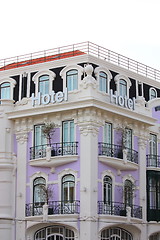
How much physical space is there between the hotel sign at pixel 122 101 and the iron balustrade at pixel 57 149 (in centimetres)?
409

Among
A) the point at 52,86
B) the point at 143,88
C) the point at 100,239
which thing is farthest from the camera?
the point at 143,88

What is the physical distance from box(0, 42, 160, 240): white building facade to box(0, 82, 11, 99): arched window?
0.07 m

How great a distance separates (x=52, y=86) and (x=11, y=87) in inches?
140

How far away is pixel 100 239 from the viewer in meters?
42.8

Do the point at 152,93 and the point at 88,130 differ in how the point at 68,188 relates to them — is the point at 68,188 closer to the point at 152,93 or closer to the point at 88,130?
the point at 88,130

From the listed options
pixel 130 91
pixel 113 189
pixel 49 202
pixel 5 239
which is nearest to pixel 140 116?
pixel 130 91

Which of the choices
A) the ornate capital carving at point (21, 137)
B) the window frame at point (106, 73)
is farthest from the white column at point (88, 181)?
the ornate capital carving at point (21, 137)

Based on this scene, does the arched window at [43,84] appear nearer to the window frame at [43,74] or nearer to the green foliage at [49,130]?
the window frame at [43,74]

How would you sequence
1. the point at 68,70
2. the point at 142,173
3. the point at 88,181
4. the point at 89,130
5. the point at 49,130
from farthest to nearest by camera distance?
1. the point at 142,173
2. the point at 68,70
3. the point at 49,130
4. the point at 89,130
5. the point at 88,181

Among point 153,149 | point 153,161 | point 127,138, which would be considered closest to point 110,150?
point 127,138

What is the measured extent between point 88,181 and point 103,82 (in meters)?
7.28

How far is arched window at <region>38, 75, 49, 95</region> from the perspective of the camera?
4644cm

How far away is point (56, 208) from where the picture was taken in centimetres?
4338

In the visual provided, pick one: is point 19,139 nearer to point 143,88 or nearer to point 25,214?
point 25,214
